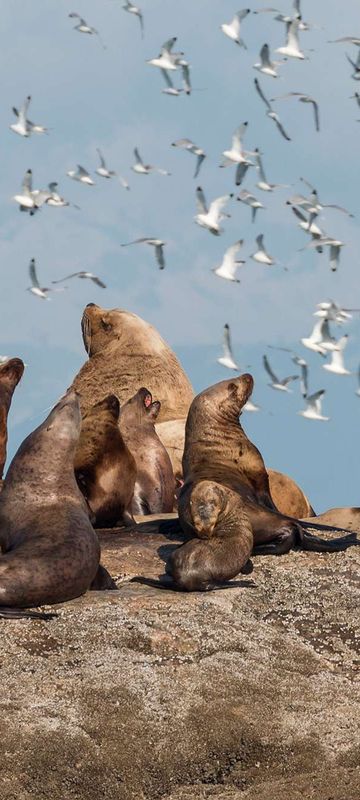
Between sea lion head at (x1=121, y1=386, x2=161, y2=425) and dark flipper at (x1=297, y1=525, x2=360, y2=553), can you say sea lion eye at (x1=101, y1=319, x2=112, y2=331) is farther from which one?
dark flipper at (x1=297, y1=525, x2=360, y2=553)

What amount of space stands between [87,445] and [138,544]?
1602 mm

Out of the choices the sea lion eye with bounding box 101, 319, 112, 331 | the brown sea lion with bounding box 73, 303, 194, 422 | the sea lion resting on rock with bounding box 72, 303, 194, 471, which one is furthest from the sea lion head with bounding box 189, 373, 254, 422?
the sea lion eye with bounding box 101, 319, 112, 331

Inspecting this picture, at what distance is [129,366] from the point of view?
18438 millimetres

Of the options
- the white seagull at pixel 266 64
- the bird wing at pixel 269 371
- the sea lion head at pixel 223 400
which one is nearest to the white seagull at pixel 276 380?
the bird wing at pixel 269 371

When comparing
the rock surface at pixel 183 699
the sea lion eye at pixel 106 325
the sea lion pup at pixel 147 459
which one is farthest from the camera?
the sea lion eye at pixel 106 325

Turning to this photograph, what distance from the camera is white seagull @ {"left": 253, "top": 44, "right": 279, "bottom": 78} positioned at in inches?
1491

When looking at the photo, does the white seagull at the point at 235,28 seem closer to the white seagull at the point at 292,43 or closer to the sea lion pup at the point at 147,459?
the white seagull at the point at 292,43

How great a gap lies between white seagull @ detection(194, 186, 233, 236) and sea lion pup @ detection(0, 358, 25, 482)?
19237mm

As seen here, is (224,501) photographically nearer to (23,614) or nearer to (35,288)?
(23,614)

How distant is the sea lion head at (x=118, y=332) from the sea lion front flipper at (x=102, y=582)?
28.9 ft

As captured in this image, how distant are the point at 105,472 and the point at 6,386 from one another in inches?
86.5

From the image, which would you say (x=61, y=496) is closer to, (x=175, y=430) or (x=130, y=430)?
(x=130, y=430)

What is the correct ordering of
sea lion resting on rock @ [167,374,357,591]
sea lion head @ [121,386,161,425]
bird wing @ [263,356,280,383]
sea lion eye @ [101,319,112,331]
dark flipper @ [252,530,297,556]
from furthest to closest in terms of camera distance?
1. bird wing @ [263,356,280,383]
2. sea lion eye @ [101,319,112,331]
3. sea lion head @ [121,386,161,425]
4. dark flipper @ [252,530,297,556]
5. sea lion resting on rock @ [167,374,357,591]

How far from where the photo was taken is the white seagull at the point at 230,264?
34.4 meters
